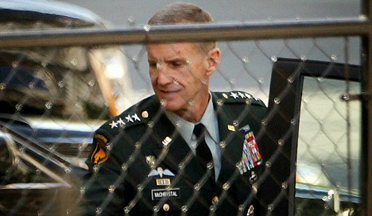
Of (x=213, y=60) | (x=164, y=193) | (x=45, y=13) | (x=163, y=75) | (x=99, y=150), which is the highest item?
(x=45, y=13)

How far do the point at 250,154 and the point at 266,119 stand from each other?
17 cm

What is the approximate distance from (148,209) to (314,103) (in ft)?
2.35

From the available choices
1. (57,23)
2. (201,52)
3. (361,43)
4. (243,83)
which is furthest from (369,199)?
(57,23)

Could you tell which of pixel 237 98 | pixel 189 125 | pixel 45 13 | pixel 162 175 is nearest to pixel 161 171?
pixel 162 175

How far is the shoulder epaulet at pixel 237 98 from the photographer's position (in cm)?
313

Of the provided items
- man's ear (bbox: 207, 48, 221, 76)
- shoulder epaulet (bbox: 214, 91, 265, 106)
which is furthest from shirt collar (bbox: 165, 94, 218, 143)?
man's ear (bbox: 207, 48, 221, 76)

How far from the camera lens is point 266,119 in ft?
9.68

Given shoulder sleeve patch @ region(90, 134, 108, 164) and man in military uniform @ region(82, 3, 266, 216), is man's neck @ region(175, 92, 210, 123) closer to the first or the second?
man in military uniform @ region(82, 3, 266, 216)

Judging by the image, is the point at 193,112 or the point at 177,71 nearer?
the point at 177,71

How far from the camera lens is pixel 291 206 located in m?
3.10

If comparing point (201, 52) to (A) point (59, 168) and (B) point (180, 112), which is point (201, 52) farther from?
(A) point (59, 168)

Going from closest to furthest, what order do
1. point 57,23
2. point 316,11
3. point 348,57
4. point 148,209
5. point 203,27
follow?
point 203,27, point 348,57, point 148,209, point 57,23, point 316,11

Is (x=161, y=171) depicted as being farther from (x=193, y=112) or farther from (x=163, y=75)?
(x=163, y=75)

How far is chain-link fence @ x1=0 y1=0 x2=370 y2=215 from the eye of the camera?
105 inches
